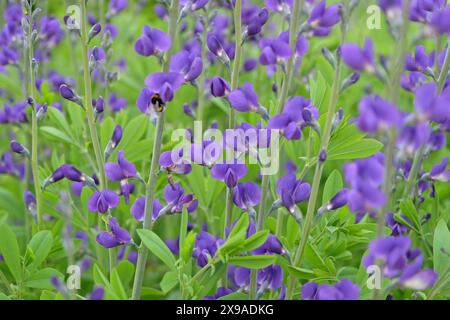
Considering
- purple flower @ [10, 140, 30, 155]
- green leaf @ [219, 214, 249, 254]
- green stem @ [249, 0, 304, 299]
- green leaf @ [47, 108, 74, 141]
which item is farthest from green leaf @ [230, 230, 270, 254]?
green leaf @ [47, 108, 74, 141]

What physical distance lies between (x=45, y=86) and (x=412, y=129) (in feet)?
4.36

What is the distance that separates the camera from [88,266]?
6.89 ft

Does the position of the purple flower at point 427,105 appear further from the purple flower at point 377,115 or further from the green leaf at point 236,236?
the green leaf at point 236,236

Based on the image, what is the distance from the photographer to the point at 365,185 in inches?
39.9

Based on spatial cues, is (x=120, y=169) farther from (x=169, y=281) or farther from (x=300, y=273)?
(x=300, y=273)

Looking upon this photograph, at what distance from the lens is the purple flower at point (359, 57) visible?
1056 millimetres

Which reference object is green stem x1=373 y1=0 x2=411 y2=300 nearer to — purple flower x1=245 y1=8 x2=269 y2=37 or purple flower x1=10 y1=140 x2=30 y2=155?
purple flower x1=245 y1=8 x2=269 y2=37

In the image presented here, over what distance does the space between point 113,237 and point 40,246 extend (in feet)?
0.77

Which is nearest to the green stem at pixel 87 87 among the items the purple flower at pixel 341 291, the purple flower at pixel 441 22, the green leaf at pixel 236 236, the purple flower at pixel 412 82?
the green leaf at pixel 236 236

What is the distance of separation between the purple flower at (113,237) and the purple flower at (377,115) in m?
0.63

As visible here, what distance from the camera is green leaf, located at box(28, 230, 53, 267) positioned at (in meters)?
1.55

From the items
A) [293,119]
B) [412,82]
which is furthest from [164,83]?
[412,82]
